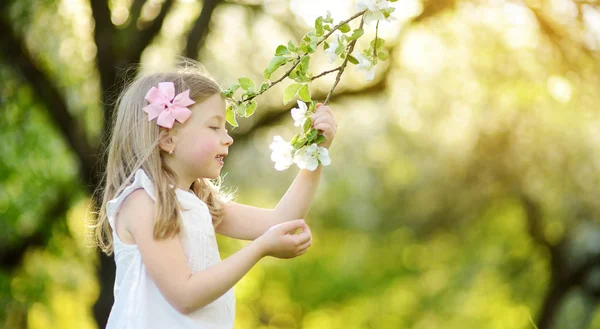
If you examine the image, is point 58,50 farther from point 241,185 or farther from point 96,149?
point 241,185

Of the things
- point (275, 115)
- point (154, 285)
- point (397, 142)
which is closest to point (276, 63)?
point (154, 285)

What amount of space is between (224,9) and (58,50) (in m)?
1.36

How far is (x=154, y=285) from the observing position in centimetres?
192

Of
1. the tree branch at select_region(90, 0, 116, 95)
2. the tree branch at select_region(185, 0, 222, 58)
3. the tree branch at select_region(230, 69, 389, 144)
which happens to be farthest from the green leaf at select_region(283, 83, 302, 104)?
the tree branch at select_region(230, 69, 389, 144)

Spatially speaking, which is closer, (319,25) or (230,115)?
(319,25)

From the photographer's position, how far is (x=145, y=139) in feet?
6.59

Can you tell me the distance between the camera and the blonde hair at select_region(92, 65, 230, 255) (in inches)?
75.4

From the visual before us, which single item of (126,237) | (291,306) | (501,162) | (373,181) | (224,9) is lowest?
(291,306)

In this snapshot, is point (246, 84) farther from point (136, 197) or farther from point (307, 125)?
point (136, 197)

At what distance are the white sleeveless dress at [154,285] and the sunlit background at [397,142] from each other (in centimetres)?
63

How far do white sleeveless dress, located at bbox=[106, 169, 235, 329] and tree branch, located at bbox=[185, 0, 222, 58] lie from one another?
3.45 meters

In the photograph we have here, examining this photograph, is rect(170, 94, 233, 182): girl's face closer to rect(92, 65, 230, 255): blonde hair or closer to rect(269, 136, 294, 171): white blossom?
rect(92, 65, 230, 255): blonde hair

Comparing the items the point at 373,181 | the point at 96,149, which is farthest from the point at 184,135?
the point at 373,181

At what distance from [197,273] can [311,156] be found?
39 cm
